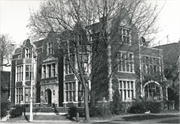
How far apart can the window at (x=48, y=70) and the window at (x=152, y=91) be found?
534 inches

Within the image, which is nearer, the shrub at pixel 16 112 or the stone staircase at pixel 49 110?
the stone staircase at pixel 49 110

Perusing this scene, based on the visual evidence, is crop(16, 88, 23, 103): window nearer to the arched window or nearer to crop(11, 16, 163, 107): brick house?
crop(11, 16, 163, 107): brick house

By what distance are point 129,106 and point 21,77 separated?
18356 millimetres

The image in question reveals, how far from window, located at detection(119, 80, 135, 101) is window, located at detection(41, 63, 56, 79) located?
10042 millimetres

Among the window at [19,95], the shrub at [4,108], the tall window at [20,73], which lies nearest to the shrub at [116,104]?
the shrub at [4,108]

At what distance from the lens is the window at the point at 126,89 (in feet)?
111

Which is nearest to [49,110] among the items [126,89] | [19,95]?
[19,95]

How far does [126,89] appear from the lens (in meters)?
34.4

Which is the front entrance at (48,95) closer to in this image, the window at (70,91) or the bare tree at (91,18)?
the window at (70,91)

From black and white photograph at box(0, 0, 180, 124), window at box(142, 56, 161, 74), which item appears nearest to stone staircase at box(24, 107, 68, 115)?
black and white photograph at box(0, 0, 180, 124)

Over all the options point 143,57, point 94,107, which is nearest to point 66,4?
point 94,107

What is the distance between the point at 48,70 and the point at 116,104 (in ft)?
42.1

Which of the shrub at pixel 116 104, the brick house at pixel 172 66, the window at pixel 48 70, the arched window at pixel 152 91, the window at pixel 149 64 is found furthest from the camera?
the window at pixel 48 70

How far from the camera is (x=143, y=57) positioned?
37.8m
